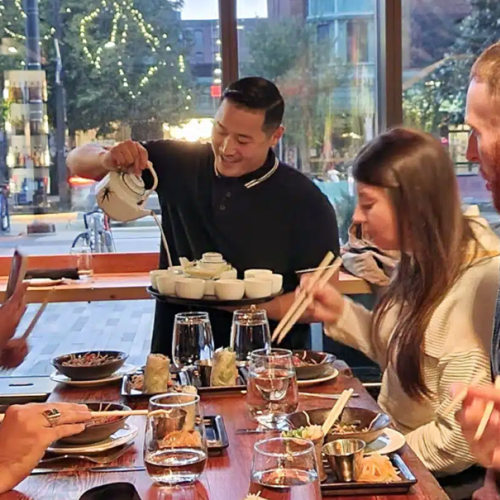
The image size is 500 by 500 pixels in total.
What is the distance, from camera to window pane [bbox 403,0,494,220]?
457 centimetres

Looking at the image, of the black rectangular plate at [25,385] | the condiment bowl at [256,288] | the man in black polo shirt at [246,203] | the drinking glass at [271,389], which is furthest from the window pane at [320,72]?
the drinking glass at [271,389]

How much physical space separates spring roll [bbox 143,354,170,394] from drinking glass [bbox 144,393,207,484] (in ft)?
1.74

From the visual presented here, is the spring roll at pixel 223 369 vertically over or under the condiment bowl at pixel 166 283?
under

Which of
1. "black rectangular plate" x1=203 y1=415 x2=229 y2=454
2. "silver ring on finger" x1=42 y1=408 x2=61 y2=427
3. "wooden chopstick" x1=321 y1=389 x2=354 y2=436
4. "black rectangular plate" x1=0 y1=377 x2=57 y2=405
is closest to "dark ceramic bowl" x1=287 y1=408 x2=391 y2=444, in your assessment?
"wooden chopstick" x1=321 y1=389 x2=354 y2=436

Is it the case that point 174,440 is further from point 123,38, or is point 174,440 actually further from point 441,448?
point 123,38

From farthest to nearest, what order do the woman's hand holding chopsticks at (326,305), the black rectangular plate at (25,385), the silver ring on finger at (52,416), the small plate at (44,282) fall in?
the black rectangular plate at (25,385) → the small plate at (44,282) → the woman's hand holding chopsticks at (326,305) → the silver ring on finger at (52,416)

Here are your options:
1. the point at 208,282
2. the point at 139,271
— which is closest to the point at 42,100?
the point at 139,271

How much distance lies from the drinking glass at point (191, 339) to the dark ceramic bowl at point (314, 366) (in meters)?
0.25

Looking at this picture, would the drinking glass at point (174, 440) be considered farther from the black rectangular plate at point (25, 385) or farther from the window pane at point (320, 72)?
the window pane at point (320, 72)

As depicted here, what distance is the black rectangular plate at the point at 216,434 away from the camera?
1595mm

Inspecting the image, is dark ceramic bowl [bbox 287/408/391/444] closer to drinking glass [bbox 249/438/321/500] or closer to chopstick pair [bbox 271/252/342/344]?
drinking glass [bbox 249/438/321/500]

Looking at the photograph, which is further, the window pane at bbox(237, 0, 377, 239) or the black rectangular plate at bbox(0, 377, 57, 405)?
the window pane at bbox(237, 0, 377, 239)

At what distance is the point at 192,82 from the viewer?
14.9 feet

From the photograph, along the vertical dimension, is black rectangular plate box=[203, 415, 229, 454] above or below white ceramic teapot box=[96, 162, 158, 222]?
below
